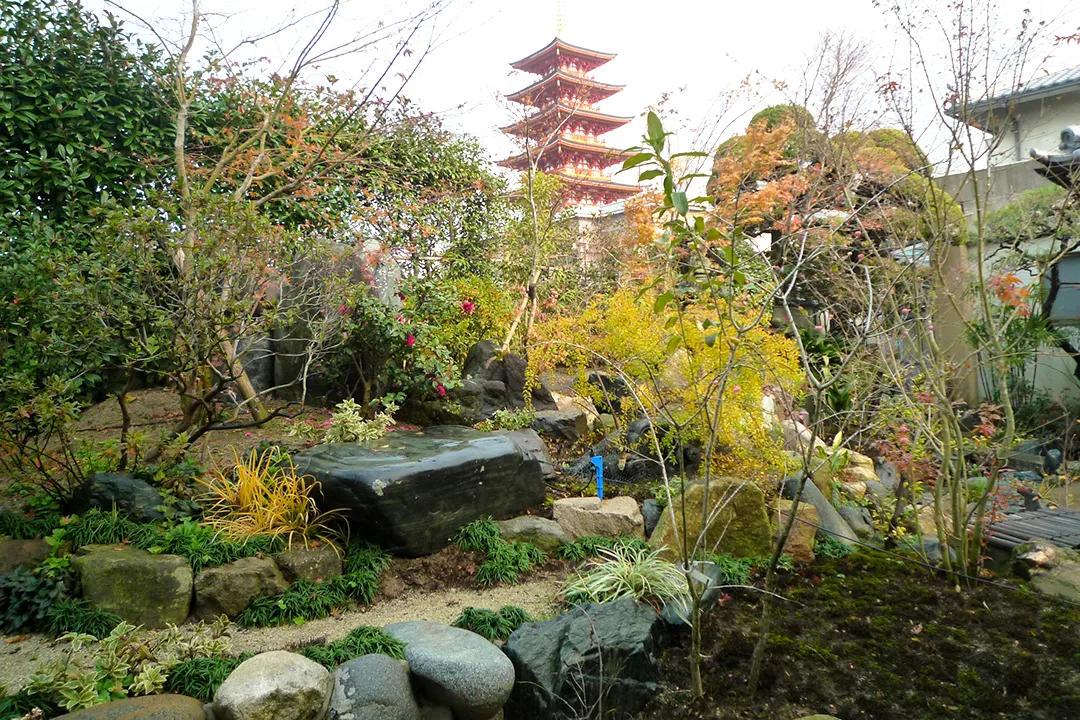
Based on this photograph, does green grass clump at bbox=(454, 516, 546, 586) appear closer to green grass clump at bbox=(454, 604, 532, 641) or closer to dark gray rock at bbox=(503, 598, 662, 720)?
green grass clump at bbox=(454, 604, 532, 641)

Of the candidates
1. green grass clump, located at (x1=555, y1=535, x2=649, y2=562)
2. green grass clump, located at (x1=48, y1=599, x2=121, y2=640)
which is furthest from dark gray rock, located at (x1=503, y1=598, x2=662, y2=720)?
green grass clump, located at (x1=48, y1=599, x2=121, y2=640)

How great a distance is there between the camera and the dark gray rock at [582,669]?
2850 mm

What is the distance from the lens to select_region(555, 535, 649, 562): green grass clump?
4.20 meters

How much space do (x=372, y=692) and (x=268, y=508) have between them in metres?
1.60

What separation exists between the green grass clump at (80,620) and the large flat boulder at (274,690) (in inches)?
36.5

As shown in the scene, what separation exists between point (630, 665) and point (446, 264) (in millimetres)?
6020

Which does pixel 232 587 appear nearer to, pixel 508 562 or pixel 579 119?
pixel 508 562

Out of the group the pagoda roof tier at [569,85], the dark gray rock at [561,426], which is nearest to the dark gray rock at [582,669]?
the dark gray rock at [561,426]

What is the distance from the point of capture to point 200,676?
2.77 m

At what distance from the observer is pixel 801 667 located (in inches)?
118

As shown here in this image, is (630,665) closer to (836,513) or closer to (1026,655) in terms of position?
(1026,655)

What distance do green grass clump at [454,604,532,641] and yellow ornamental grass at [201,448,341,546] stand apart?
3.44 ft

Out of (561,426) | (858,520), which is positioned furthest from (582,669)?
(561,426)

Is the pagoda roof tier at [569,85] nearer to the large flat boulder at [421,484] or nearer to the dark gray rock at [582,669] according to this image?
the large flat boulder at [421,484]
